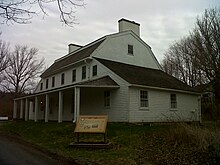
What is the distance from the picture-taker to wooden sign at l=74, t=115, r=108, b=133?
41.6 ft

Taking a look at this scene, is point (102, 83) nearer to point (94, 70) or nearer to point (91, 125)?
point (94, 70)

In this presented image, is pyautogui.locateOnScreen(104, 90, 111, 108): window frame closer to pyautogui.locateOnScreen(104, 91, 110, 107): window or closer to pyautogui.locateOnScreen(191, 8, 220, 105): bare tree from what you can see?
pyautogui.locateOnScreen(104, 91, 110, 107): window

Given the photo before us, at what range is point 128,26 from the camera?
29.0 metres

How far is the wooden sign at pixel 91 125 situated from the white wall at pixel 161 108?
7531mm

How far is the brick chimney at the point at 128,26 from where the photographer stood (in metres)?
28.5

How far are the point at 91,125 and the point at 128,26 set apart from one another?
59.3ft

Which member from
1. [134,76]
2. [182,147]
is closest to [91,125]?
[182,147]

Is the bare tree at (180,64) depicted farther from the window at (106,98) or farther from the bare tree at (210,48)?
the window at (106,98)

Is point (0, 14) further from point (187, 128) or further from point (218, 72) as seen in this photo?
point (218, 72)

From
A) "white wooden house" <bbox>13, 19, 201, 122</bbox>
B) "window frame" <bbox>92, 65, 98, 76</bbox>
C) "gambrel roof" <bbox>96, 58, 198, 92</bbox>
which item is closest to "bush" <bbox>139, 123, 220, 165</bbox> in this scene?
"white wooden house" <bbox>13, 19, 201, 122</bbox>

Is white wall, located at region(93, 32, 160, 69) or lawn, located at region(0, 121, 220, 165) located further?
white wall, located at region(93, 32, 160, 69)

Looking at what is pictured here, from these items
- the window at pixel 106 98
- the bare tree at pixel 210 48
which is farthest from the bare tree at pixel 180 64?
the window at pixel 106 98

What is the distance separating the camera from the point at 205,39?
2952 centimetres

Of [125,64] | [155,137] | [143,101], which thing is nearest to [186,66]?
[125,64]
